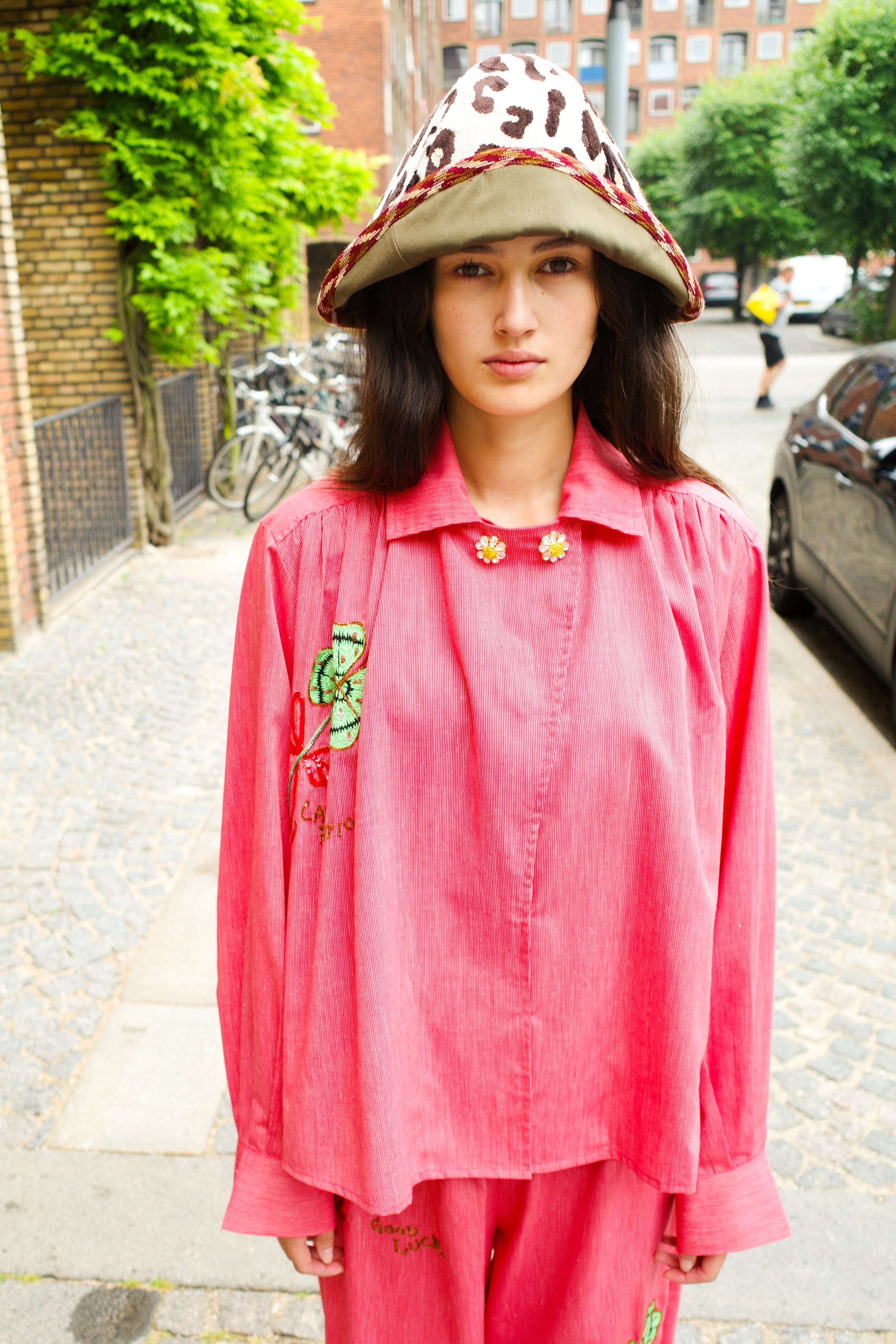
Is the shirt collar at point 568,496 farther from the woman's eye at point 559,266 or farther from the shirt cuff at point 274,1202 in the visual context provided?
the shirt cuff at point 274,1202

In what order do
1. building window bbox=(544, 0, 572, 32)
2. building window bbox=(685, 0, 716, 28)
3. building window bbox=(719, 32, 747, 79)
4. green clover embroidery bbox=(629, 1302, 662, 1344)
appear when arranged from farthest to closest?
building window bbox=(719, 32, 747, 79), building window bbox=(685, 0, 716, 28), building window bbox=(544, 0, 572, 32), green clover embroidery bbox=(629, 1302, 662, 1344)

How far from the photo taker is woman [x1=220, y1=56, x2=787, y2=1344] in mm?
1323

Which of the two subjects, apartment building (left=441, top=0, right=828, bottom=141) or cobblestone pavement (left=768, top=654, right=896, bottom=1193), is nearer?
cobblestone pavement (left=768, top=654, right=896, bottom=1193)

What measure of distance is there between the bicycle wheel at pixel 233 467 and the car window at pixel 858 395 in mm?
5479

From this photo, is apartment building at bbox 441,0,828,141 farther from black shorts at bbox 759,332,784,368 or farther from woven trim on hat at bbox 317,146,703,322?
woven trim on hat at bbox 317,146,703,322

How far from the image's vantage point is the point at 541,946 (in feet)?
4.50

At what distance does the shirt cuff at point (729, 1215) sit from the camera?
145cm

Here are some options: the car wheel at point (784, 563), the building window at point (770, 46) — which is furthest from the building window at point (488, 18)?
the car wheel at point (784, 563)

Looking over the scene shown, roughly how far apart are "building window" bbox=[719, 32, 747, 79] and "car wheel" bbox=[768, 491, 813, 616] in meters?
74.4

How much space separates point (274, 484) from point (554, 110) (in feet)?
34.2

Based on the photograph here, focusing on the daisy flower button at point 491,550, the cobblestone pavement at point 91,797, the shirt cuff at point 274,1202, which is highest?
the daisy flower button at point 491,550

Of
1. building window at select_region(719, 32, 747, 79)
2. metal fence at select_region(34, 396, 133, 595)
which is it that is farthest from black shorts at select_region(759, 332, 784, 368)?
building window at select_region(719, 32, 747, 79)

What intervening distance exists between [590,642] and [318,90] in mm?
10018

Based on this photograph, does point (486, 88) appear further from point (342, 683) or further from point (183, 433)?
point (183, 433)
